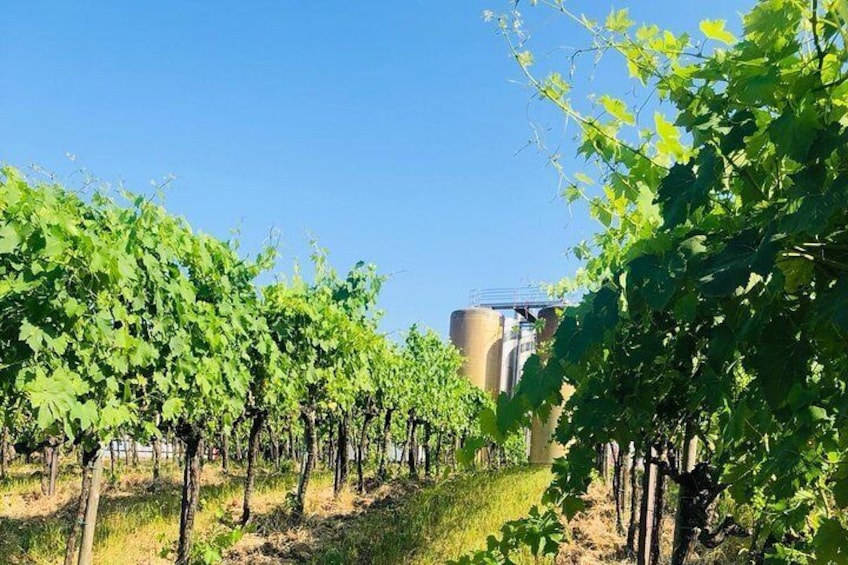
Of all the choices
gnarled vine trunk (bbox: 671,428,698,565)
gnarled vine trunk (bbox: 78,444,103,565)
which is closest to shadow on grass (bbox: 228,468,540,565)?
gnarled vine trunk (bbox: 78,444,103,565)

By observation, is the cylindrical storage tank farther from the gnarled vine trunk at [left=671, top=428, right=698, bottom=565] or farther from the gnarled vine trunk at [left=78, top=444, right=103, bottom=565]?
the gnarled vine trunk at [left=671, top=428, right=698, bottom=565]

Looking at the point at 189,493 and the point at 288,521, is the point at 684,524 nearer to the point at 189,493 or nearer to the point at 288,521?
the point at 189,493

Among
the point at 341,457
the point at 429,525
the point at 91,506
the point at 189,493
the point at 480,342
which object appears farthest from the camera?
the point at 480,342

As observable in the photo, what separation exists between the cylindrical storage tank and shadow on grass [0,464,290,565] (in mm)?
17332

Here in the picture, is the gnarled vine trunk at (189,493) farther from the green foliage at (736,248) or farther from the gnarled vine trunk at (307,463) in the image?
the green foliage at (736,248)

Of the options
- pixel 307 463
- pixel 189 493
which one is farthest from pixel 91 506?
pixel 307 463

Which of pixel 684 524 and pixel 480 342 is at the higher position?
pixel 480 342

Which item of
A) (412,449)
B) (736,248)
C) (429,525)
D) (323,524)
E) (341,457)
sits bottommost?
(323,524)

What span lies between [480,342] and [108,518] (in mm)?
23176

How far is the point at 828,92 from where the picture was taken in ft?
4.58

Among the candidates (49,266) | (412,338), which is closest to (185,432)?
(49,266)

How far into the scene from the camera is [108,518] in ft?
33.0

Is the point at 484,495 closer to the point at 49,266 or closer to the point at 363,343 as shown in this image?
the point at 363,343

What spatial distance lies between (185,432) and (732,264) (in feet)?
23.9
